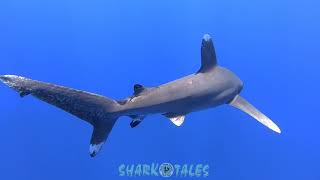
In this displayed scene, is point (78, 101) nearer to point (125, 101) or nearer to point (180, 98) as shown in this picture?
point (125, 101)

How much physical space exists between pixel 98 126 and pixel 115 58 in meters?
2.15

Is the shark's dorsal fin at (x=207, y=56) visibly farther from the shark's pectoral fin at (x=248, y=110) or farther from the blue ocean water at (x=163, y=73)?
the blue ocean water at (x=163, y=73)

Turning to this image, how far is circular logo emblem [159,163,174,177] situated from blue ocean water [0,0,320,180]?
2.3 inches

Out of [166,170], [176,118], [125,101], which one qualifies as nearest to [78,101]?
[125,101]

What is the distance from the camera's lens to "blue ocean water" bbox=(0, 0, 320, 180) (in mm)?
5008

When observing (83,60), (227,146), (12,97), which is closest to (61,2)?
(83,60)

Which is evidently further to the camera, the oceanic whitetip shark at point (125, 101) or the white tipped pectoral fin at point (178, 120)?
the white tipped pectoral fin at point (178, 120)

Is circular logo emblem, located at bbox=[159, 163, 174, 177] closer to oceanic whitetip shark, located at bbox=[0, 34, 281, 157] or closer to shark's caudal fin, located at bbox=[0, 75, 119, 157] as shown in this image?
oceanic whitetip shark, located at bbox=[0, 34, 281, 157]

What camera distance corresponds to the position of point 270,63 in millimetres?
5363

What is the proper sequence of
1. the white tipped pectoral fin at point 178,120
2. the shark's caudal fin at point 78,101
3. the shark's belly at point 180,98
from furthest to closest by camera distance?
the white tipped pectoral fin at point 178,120, the shark's belly at point 180,98, the shark's caudal fin at point 78,101

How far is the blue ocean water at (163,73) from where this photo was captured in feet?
16.4

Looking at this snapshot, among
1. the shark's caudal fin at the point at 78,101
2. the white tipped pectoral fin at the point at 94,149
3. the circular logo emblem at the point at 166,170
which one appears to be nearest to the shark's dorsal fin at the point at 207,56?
the shark's caudal fin at the point at 78,101

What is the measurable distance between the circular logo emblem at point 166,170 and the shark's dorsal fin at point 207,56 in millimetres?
1738

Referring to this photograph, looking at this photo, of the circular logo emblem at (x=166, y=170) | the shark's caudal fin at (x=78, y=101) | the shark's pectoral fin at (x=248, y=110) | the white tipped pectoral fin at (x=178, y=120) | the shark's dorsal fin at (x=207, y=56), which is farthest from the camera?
the circular logo emblem at (x=166, y=170)
